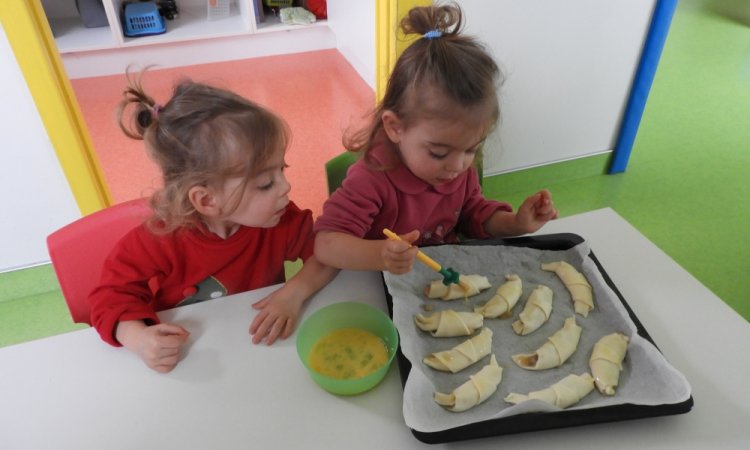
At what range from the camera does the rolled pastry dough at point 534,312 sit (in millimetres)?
774

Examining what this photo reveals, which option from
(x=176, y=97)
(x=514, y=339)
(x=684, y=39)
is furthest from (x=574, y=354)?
(x=684, y=39)

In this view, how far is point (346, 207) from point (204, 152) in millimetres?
266

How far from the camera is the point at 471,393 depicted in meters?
0.67

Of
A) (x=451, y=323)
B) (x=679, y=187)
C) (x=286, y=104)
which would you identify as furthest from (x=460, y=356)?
(x=286, y=104)

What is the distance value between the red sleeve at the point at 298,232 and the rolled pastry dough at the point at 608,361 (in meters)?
0.54

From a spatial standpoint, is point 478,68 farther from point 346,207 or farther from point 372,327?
point 372,327

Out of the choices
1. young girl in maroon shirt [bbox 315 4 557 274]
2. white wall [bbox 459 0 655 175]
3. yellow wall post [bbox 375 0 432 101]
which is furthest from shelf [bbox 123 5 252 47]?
young girl in maroon shirt [bbox 315 4 557 274]

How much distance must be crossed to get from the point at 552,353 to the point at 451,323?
0.48ft

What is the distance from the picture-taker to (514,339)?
0.77 metres

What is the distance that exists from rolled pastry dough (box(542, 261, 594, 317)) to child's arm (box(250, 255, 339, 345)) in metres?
0.38

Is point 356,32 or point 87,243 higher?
point 87,243

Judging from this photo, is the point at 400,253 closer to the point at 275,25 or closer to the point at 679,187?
the point at 679,187

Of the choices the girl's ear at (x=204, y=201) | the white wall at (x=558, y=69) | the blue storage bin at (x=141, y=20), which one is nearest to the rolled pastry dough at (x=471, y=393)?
the girl's ear at (x=204, y=201)

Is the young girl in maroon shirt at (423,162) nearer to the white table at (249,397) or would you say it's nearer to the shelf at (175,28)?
the white table at (249,397)
